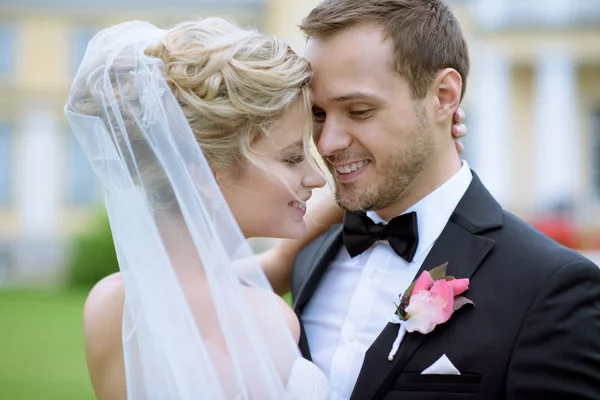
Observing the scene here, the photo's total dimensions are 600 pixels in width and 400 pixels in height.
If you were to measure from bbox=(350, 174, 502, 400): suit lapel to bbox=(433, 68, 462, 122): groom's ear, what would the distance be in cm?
32

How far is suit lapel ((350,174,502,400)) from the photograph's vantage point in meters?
2.85

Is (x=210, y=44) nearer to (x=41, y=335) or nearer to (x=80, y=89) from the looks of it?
(x=80, y=89)

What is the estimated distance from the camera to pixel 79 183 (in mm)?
26141

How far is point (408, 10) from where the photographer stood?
3.21m

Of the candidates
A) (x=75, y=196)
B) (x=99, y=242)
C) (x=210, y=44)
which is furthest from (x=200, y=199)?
(x=75, y=196)

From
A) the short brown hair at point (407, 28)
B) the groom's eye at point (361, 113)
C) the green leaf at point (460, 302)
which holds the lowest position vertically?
the green leaf at point (460, 302)

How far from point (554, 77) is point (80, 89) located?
20.6 meters

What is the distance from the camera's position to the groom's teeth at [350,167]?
3.24 m

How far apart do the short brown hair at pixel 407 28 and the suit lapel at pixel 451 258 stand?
488mm

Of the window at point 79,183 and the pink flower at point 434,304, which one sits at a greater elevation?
the pink flower at point 434,304

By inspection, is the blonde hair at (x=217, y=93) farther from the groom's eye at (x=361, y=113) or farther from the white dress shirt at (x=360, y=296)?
the white dress shirt at (x=360, y=296)

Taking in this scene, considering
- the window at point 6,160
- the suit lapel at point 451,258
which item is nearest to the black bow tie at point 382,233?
the suit lapel at point 451,258

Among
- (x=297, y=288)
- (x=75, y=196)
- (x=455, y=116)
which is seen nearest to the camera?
(x=455, y=116)

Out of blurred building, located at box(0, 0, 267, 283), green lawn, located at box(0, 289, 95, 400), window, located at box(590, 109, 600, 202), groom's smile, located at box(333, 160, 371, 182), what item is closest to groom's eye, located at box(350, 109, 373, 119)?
groom's smile, located at box(333, 160, 371, 182)
